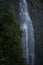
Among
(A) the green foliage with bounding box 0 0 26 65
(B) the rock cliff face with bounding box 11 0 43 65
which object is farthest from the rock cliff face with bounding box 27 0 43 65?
(A) the green foliage with bounding box 0 0 26 65

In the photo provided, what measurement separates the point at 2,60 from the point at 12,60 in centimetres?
24

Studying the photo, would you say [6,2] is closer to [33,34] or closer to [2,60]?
[2,60]

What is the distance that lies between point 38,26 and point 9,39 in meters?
2.77

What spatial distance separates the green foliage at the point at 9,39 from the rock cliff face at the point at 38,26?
230cm

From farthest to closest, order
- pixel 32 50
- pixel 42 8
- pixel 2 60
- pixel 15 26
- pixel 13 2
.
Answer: pixel 42 8, pixel 32 50, pixel 13 2, pixel 15 26, pixel 2 60

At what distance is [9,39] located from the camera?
3.01m

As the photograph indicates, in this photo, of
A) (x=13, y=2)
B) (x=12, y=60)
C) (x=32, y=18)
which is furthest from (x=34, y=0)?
(x=12, y=60)

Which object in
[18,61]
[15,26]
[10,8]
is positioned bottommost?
[18,61]

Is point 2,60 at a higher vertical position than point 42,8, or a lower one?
lower

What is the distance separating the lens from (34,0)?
550 cm

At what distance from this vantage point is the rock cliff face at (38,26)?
5.54 metres

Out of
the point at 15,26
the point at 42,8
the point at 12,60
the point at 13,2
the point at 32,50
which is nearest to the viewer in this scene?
the point at 12,60

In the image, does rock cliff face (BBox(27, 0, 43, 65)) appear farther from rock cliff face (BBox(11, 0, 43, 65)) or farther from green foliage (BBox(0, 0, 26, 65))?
green foliage (BBox(0, 0, 26, 65))

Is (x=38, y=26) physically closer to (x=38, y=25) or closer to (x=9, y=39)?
(x=38, y=25)
